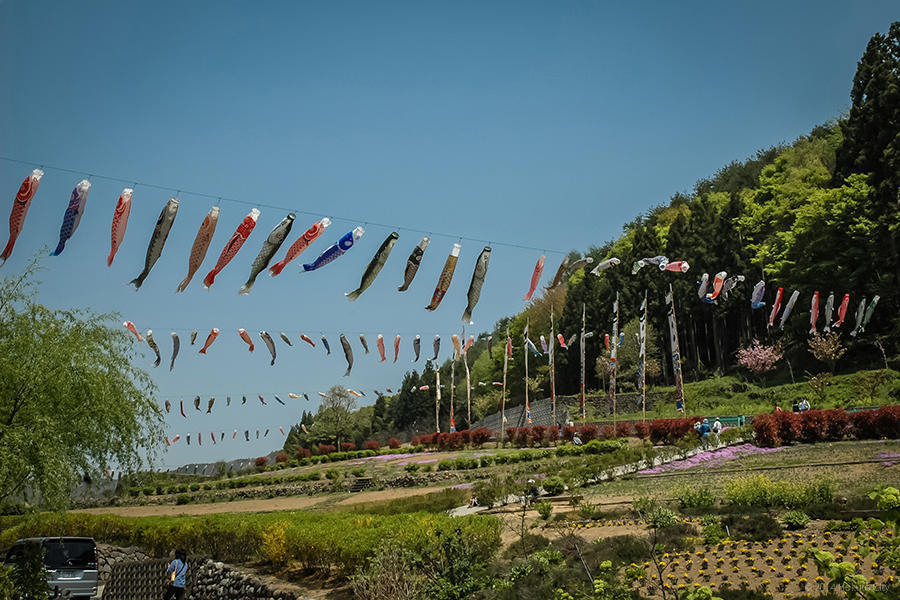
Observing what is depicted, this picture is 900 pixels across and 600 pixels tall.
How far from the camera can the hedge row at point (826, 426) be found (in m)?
20.0

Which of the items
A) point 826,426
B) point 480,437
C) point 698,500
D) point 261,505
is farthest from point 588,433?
point 698,500

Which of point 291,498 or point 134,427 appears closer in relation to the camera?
point 134,427

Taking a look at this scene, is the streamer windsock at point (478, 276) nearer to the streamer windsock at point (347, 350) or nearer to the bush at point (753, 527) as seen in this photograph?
the bush at point (753, 527)

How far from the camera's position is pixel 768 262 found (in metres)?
43.3

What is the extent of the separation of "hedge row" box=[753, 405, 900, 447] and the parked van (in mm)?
18696

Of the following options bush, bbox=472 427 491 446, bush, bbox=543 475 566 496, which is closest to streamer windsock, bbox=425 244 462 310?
bush, bbox=543 475 566 496

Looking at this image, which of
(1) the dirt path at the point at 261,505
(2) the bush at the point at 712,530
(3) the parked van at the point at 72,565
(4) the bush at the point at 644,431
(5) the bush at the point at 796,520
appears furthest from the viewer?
(4) the bush at the point at 644,431

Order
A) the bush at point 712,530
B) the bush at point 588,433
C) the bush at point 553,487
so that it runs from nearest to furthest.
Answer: the bush at point 712,530 < the bush at point 553,487 < the bush at point 588,433

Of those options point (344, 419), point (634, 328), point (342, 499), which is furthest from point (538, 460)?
point (344, 419)

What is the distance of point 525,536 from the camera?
10.9 meters

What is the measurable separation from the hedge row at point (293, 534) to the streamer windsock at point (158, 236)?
4856 mm

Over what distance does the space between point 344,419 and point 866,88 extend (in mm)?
→ 41854

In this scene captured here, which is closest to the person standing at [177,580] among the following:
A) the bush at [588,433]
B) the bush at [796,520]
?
the bush at [796,520]

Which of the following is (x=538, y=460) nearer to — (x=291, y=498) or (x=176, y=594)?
(x=291, y=498)
